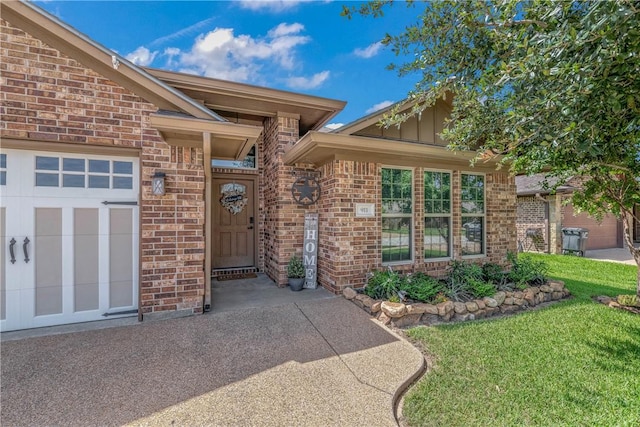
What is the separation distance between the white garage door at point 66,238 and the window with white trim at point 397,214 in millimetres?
4365

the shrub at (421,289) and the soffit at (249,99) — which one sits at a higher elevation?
the soffit at (249,99)

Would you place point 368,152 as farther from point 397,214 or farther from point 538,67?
point 538,67

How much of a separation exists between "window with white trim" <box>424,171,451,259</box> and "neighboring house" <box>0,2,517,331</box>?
0.61ft

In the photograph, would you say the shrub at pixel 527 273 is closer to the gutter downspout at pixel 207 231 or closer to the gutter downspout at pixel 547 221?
the gutter downspout at pixel 207 231

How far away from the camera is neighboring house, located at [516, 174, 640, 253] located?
11.2m

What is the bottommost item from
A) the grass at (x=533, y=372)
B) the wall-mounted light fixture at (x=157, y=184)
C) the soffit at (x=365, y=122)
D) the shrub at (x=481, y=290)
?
the grass at (x=533, y=372)

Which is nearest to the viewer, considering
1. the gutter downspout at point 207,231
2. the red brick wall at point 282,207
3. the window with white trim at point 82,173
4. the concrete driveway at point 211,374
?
the concrete driveway at point 211,374

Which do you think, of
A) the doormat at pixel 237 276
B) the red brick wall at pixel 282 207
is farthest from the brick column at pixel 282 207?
the doormat at pixel 237 276

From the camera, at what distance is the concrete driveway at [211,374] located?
2303 millimetres

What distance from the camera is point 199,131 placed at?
3887 mm

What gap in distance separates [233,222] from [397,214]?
3.88 meters

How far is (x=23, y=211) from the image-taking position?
3762 mm

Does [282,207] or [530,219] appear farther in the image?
[530,219]

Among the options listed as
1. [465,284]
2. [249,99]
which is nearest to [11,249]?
[249,99]
